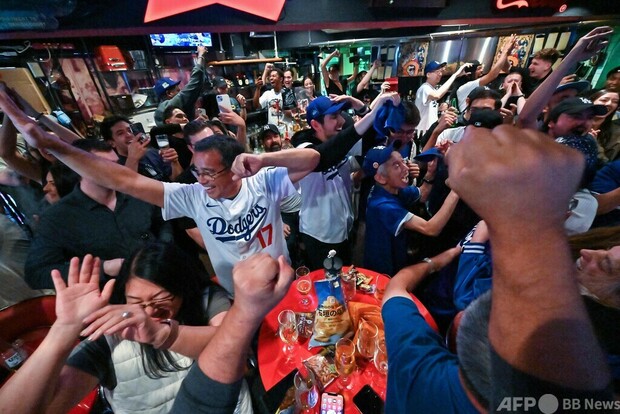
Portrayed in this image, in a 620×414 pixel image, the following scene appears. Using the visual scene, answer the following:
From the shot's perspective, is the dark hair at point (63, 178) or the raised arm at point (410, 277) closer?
the raised arm at point (410, 277)

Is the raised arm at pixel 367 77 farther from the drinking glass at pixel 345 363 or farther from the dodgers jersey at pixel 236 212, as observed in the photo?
the drinking glass at pixel 345 363

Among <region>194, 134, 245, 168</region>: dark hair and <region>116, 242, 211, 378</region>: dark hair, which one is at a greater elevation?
<region>194, 134, 245, 168</region>: dark hair

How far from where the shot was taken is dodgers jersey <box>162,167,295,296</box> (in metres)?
1.74

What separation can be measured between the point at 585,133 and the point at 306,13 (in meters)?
2.79

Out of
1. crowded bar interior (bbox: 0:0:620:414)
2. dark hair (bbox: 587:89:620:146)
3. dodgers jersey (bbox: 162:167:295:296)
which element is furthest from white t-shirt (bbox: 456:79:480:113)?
dodgers jersey (bbox: 162:167:295:296)

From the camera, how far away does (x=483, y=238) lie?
4.84ft

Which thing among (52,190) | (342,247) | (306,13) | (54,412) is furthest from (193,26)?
(54,412)

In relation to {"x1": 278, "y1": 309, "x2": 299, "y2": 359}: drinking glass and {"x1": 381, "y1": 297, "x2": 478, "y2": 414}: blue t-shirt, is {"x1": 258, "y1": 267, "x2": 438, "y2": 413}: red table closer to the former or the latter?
{"x1": 278, "y1": 309, "x2": 299, "y2": 359}: drinking glass

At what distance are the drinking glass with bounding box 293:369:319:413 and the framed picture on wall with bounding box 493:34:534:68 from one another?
395 inches

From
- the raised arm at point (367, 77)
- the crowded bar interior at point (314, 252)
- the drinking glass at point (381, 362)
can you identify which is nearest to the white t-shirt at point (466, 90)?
the crowded bar interior at point (314, 252)

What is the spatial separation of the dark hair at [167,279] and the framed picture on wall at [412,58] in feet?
31.6

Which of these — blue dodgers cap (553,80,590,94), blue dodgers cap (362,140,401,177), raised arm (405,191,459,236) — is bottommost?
raised arm (405,191,459,236)

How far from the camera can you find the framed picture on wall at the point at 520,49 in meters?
7.31

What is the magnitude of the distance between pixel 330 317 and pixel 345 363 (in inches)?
9.5
